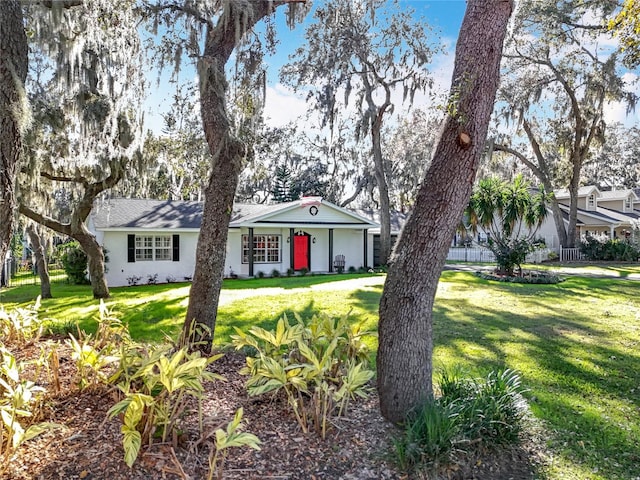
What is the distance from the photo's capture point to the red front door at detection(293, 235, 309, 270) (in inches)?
752

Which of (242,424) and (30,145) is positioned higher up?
(30,145)

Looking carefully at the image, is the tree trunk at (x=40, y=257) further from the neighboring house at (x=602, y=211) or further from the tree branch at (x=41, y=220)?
the neighboring house at (x=602, y=211)

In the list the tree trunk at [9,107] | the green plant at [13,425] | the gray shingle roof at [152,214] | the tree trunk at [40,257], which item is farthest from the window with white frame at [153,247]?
the green plant at [13,425]

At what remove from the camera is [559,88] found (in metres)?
21.8

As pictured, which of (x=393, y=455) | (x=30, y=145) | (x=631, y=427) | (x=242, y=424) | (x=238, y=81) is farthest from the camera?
(x=30, y=145)

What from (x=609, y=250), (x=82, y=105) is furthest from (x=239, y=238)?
(x=609, y=250)

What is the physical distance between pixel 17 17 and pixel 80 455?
403cm

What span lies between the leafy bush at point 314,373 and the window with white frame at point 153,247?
1339 cm

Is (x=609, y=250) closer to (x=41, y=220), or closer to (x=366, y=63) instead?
(x=366, y=63)

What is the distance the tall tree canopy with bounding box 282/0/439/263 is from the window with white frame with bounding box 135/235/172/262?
8925 millimetres

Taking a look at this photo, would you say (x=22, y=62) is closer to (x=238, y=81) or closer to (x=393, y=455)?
(x=238, y=81)

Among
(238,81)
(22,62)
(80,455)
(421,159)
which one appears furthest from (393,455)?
(421,159)

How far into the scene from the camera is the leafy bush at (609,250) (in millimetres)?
20703

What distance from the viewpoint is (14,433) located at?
2754 millimetres
